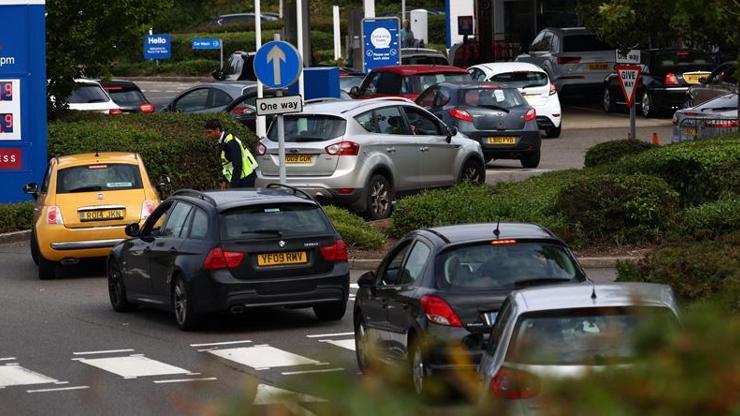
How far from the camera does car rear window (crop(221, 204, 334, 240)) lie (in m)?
14.6

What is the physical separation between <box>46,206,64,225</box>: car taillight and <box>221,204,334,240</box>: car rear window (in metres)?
5.36

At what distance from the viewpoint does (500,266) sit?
10703mm

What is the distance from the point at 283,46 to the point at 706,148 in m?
5.63

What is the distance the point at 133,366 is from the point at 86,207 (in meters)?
6.84

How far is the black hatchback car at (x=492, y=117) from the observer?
2867 cm

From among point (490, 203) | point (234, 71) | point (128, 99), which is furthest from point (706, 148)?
point (234, 71)

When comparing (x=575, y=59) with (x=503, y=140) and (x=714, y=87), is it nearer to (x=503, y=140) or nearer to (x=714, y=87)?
(x=714, y=87)

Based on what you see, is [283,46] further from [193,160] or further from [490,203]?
[193,160]

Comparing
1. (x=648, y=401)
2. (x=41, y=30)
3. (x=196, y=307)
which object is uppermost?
(x=41, y=30)

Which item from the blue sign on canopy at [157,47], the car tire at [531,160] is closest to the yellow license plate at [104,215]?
the car tire at [531,160]

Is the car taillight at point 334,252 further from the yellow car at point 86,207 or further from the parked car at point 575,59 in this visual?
the parked car at point 575,59

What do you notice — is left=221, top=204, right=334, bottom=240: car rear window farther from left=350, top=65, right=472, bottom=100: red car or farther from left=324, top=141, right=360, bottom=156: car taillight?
left=350, top=65, right=472, bottom=100: red car

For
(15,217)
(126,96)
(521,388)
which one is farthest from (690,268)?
(126,96)

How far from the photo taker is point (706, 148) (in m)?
19.9
